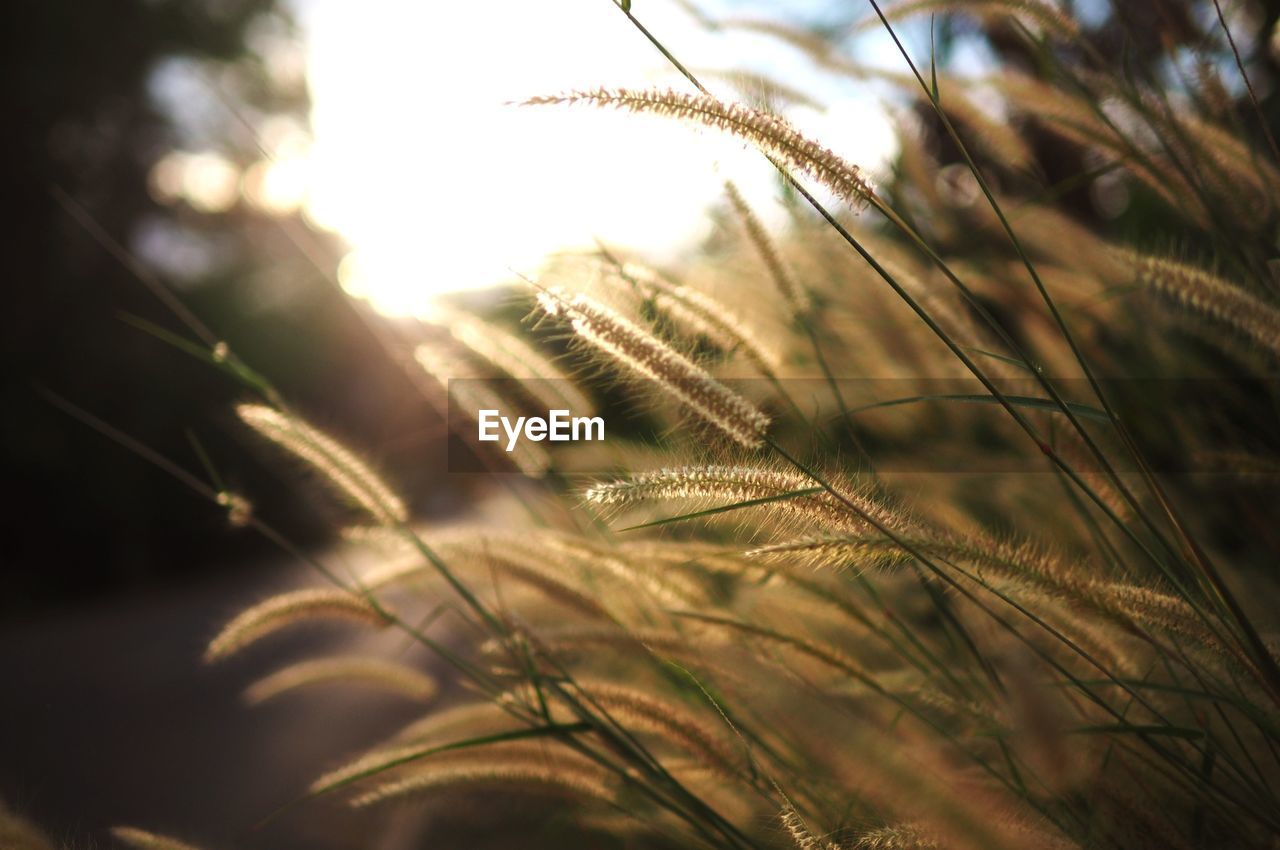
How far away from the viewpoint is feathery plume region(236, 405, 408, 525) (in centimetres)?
→ 109

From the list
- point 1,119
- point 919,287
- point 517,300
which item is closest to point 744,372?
point 919,287

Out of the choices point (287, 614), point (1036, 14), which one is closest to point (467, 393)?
point (287, 614)

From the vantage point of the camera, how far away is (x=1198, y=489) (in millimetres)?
1477

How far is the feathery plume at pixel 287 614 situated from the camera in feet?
3.47

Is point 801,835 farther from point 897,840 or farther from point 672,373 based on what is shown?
point 672,373

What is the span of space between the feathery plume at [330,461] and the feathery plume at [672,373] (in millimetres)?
500

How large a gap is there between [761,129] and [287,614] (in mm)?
891

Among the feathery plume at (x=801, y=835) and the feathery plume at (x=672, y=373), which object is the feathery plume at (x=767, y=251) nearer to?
the feathery plume at (x=672, y=373)

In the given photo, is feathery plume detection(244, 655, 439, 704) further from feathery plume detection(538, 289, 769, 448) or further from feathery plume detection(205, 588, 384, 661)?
feathery plume detection(538, 289, 769, 448)

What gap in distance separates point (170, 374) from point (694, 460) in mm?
6475

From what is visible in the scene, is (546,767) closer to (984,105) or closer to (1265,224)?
(1265,224)

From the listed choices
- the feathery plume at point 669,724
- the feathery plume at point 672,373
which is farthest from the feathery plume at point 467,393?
the feathery plume at point 672,373

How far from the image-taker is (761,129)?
0.73 m

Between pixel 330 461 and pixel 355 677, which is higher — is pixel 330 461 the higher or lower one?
the higher one
